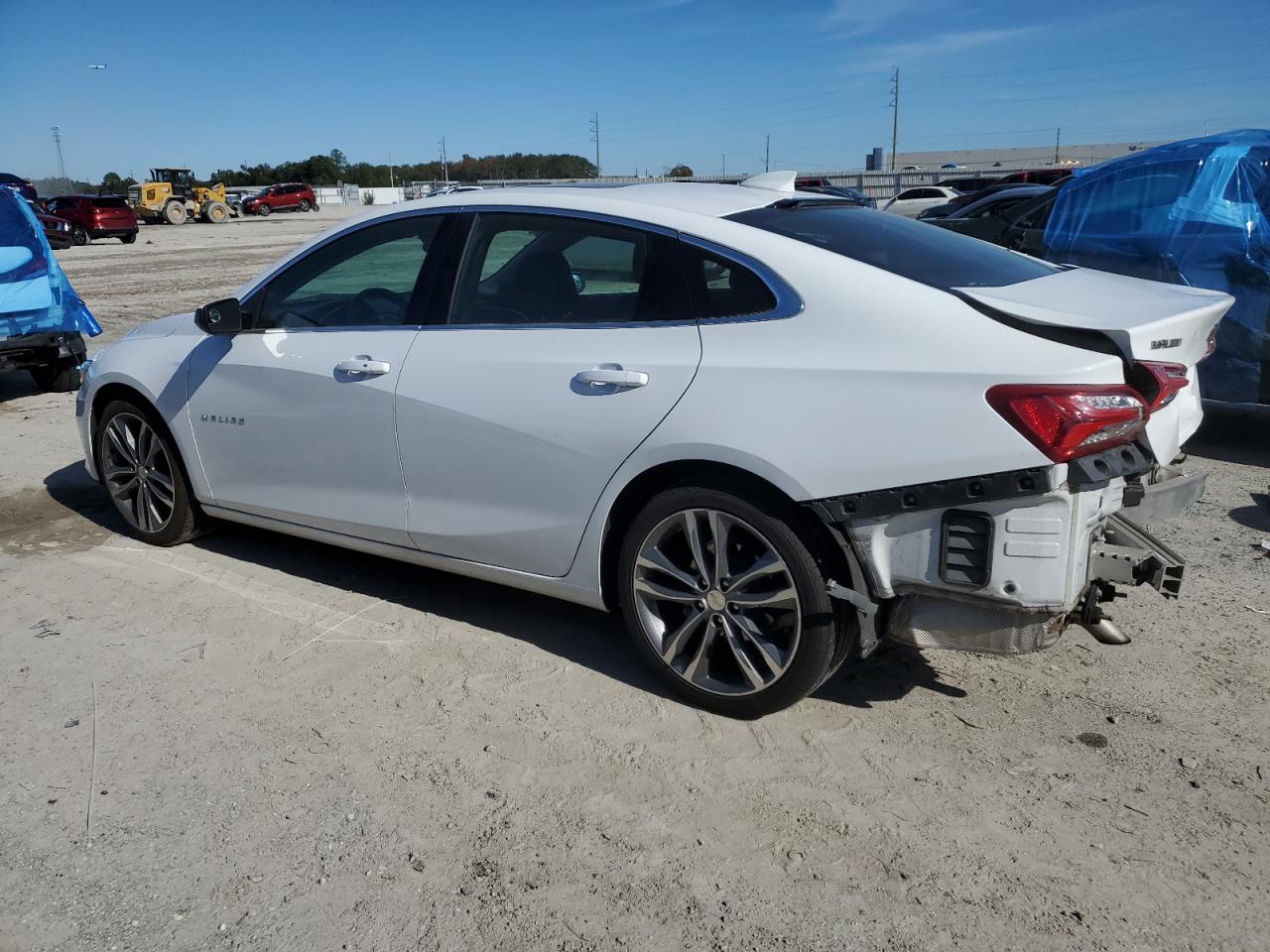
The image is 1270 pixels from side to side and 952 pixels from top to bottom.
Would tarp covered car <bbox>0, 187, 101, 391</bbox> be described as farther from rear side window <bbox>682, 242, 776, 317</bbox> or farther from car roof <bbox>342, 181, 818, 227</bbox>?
rear side window <bbox>682, 242, 776, 317</bbox>

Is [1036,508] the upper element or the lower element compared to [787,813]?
upper

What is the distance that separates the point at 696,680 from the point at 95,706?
2116mm

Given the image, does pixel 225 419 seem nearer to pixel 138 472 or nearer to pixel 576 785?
Answer: pixel 138 472

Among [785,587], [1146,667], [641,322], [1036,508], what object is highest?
[641,322]

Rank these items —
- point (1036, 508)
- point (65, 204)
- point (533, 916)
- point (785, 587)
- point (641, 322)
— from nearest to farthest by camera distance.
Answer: point (533, 916)
point (1036, 508)
point (785, 587)
point (641, 322)
point (65, 204)

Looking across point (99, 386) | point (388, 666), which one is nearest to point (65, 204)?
point (99, 386)

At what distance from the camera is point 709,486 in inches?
126

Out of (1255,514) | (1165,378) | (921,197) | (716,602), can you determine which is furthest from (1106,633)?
(921,197)

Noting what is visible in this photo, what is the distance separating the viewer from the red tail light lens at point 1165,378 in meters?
2.96

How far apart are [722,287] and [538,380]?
715 mm

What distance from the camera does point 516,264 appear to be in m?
3.87

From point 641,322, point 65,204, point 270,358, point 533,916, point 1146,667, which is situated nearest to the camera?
point 533,916

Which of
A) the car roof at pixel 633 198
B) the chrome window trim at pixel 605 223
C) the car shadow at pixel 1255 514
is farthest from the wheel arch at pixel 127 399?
the car shadow at pixel 1255 514

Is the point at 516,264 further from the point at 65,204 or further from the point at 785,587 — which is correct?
the point at 65,204
